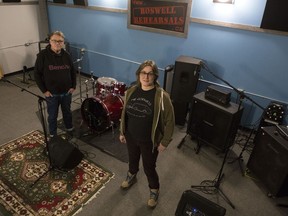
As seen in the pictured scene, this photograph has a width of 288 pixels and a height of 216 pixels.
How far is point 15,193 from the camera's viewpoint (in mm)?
2643

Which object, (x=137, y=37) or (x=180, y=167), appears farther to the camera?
(x=137, y=37)

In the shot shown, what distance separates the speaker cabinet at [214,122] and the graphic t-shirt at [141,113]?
141 cm

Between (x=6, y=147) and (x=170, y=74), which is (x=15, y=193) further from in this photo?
A: (x=170, y=74)

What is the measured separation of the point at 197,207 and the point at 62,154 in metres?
A: 1.65

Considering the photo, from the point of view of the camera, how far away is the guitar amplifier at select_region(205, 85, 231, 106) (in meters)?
3.21

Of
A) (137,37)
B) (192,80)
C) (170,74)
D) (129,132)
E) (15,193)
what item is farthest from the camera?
(137,37)

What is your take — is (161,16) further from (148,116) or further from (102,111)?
(148,116)

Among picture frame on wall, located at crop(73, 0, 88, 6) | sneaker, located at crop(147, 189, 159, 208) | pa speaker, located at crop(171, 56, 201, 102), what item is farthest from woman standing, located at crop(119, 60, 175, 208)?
picture frame on wall, located at crop(73, 0, 88, 6)

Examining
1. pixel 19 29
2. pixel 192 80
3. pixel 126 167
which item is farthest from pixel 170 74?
pixel 19 29

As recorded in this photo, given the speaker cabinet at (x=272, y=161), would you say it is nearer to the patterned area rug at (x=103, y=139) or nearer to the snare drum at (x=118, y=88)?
the patterned area rug at (x=103, y=139)

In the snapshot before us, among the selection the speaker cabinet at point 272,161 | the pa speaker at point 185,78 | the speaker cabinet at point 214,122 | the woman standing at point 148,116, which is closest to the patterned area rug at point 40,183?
the woman standing at point 148,116

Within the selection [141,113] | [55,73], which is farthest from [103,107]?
[141,113]

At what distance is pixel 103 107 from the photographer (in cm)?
340

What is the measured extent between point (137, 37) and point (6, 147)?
290 centimetres
